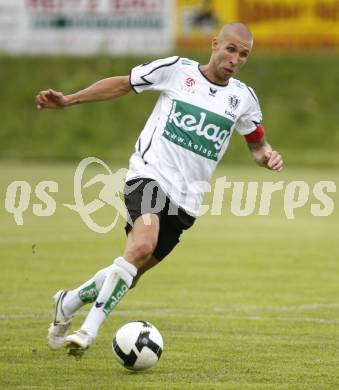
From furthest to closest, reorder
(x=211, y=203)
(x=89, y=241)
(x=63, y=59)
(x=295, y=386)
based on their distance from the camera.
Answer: (x=63, y=59), (x=211, y=203), (x=89, y=241), (x=295, y=386)

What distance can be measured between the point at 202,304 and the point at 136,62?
2855cm

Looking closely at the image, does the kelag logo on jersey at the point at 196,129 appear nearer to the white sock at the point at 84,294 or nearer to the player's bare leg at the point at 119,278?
the player's bare leg at the point at 119,278

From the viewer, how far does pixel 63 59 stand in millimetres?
40531

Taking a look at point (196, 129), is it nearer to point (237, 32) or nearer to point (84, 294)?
point (237, 32)

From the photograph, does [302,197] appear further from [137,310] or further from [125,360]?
[125,360]

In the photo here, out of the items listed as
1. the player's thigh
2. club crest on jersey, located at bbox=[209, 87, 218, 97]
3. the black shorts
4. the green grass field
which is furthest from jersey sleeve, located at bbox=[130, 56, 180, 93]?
the green grass field

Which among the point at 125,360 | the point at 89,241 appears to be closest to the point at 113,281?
the point at 125,360

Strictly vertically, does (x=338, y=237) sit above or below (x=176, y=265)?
below

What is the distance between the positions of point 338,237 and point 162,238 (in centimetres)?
948

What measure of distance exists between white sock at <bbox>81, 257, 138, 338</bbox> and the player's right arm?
1.35 m

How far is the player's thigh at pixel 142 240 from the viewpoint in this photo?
829 cm

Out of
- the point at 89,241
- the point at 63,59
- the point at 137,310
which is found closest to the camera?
the point at 137,310

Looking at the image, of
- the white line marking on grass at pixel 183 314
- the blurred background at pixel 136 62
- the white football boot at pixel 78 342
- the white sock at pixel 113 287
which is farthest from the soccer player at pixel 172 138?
the blurred background at pixel 136 62

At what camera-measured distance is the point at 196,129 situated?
29.1ft
